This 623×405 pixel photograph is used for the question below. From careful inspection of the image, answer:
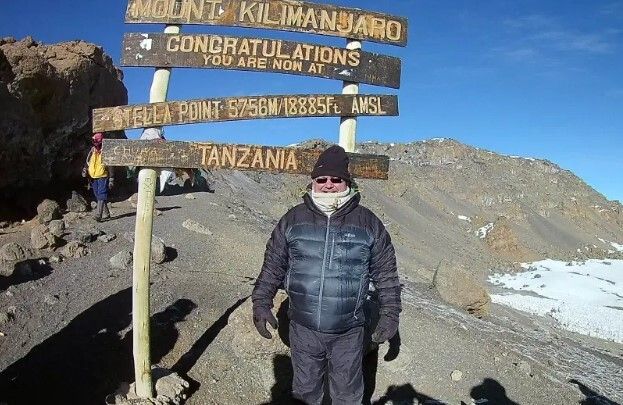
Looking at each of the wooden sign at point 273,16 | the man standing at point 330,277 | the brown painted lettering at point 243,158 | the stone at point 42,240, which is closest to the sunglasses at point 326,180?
the man standing at point 330,277

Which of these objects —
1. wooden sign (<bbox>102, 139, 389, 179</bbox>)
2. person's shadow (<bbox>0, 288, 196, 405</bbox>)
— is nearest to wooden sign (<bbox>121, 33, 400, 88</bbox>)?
wooden sign (<bbox>102, 139, 389, 179</bbox>)

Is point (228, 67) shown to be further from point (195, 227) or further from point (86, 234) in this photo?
point (195, 227)

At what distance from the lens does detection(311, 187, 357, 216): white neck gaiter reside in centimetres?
367

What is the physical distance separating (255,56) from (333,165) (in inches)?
57.7

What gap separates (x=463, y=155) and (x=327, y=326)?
5573 centimetres

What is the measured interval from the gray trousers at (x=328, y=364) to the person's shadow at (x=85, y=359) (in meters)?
2.14

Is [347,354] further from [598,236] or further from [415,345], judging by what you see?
[598,236]

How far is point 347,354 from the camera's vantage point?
3.77 metres

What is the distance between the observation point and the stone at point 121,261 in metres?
7.93

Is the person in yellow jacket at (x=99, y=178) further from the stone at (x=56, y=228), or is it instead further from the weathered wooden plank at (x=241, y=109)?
the weathered wooden plank at (x=241, y=109)

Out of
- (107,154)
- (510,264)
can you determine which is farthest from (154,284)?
(510,264)

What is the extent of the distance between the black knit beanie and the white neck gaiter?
5.2 inches

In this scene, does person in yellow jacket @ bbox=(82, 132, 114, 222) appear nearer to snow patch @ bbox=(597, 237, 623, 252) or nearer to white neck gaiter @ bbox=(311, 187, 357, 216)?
white neck gaiter @ bbox=(311, 187, 357, 216)

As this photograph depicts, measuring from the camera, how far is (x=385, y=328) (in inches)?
149
